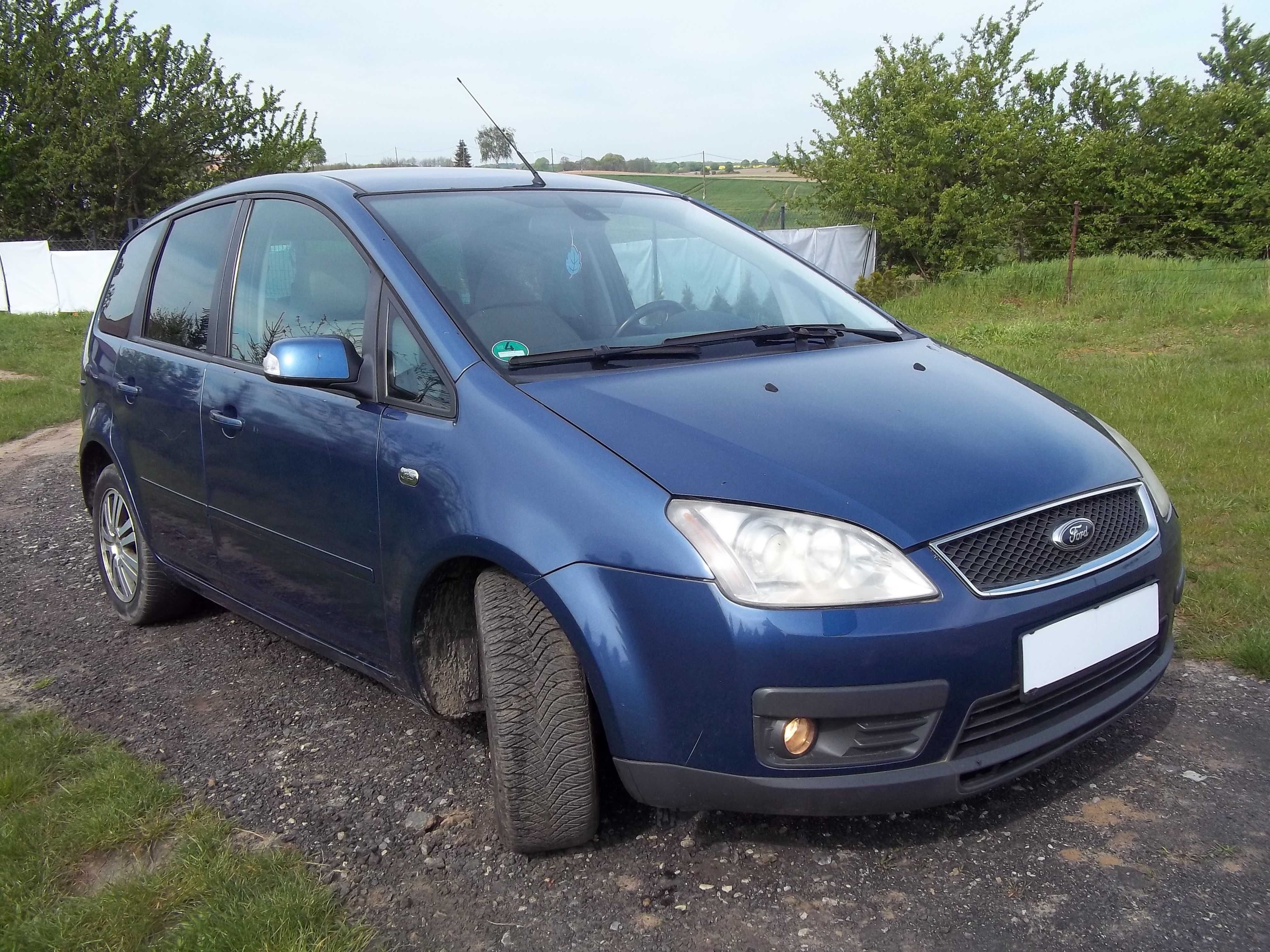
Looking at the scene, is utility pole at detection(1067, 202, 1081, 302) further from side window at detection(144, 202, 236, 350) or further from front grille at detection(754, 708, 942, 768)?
front grille at detection(754, 708, 942, 768)

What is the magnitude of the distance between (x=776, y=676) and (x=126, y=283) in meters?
3.44

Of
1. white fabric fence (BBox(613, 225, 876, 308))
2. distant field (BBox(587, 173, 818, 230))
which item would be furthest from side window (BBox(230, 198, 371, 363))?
distant field (BBox(587, 173, 818, 230))

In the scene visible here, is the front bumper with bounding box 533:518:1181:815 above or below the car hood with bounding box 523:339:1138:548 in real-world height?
below

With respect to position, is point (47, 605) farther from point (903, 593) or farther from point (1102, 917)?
point (1102, 917)

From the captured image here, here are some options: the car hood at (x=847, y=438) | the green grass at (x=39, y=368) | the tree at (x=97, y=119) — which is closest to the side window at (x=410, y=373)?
the car hood at (x=847, y=438)

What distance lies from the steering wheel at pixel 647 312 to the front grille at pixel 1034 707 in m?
1.36

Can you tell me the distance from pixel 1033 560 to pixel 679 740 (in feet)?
2.75

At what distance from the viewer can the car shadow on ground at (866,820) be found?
2.52 metres

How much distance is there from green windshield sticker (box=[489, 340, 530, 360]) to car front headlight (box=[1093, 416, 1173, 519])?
5.22 ft

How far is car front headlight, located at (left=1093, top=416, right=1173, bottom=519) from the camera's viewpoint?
105 inches

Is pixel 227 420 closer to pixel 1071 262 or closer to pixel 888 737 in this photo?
pixel 888 737

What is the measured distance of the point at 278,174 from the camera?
3475 millimetres

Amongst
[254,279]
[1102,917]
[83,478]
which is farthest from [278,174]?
[1102,917]

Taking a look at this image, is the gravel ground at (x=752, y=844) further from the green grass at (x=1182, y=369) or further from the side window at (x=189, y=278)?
the side window at (x=189, y=278)
